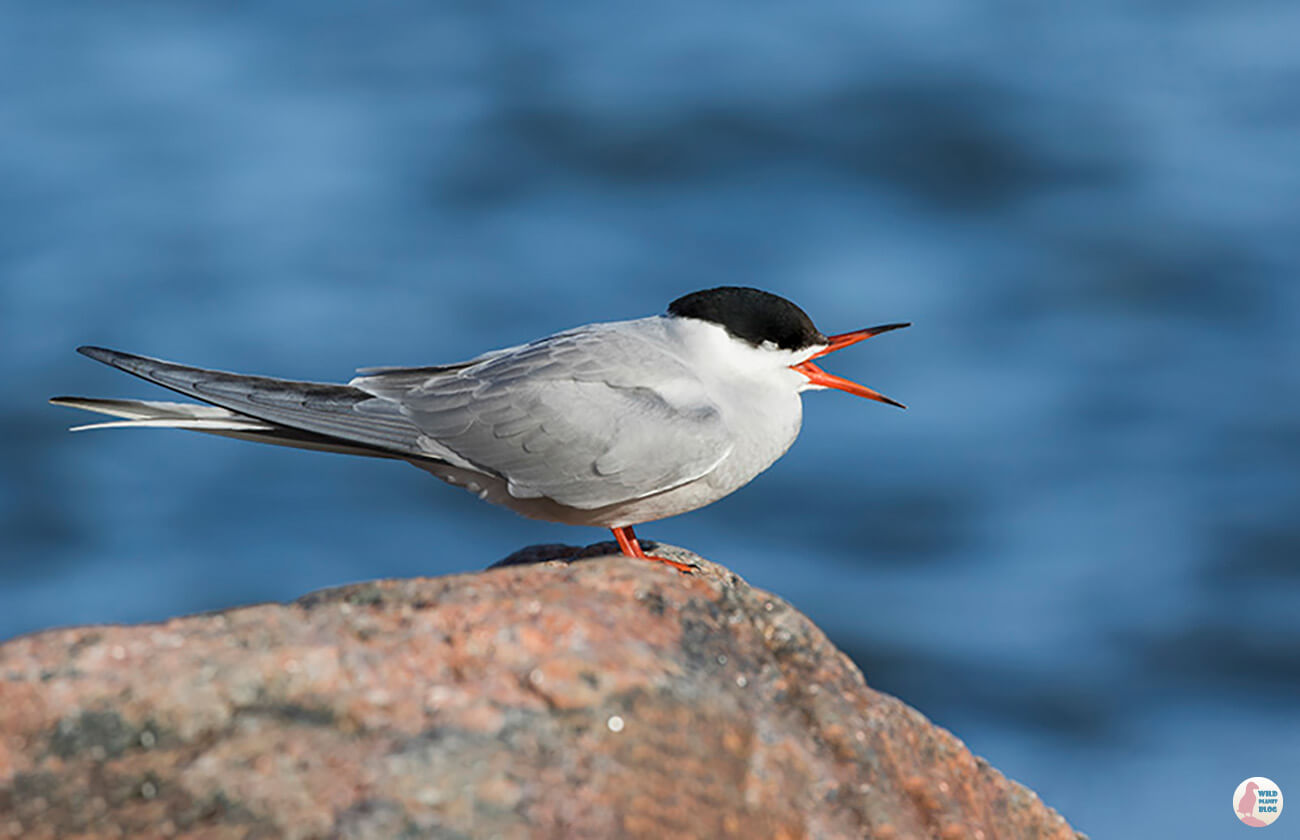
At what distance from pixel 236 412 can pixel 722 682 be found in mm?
2616

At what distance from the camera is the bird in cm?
484

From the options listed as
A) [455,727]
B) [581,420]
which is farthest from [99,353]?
[455,727]

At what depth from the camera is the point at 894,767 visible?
3.30 metres

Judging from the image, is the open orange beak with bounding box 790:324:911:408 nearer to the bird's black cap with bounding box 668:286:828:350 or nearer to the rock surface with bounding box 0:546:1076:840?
the bird's black cap with bounding box 668:286:828:350

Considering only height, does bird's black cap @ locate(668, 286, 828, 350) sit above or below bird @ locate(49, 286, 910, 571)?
above

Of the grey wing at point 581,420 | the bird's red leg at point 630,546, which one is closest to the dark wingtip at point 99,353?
the grey wing at point 581,420

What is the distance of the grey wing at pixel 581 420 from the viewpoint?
190 inches

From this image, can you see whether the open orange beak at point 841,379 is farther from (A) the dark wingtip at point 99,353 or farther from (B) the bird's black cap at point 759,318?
(A) the dark wingtip at point 99,353

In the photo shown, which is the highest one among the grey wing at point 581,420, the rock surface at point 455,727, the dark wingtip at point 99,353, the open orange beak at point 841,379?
the open orange beak at point 841,379

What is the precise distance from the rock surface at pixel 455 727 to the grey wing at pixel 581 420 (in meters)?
1.41

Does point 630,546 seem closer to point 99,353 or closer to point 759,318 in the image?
point 759,318

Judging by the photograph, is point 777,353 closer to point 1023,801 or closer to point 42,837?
point 1023,801

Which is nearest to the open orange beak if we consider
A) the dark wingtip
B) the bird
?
the bird

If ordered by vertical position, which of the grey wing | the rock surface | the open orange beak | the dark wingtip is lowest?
the rock surface
